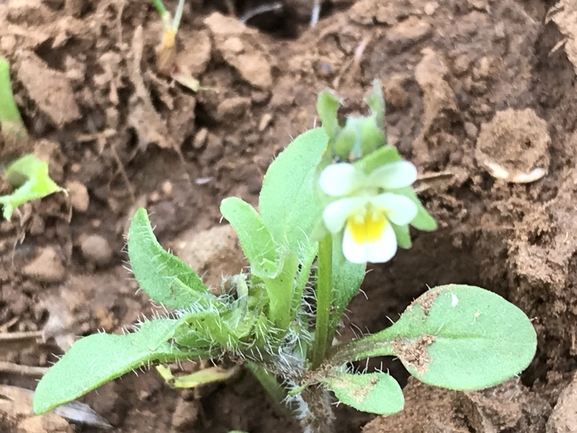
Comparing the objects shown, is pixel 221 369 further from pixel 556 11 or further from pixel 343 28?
pixel 556 11

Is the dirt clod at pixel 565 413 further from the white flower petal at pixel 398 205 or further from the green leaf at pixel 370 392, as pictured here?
the white flower petal at pixel 398 205

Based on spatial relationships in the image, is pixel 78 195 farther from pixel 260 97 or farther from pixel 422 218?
pixel 422 218

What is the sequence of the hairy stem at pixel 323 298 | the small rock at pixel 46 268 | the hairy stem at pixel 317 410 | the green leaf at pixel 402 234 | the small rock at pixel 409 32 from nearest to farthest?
1. the green leaf at pixel 402 234
2. the hairy stem at pixel 323 298
3. the hairy stem at pixel 317 410
4. the small rock at pixel 46 268
5. the small rock at pixel 409 32

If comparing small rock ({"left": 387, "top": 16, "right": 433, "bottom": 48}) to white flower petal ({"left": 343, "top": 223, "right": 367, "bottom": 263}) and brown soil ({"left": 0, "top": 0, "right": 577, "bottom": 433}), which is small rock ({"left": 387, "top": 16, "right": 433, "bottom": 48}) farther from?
white flower petal ({"left": 343, "top": 223, "right": 367, "bottom": 263})

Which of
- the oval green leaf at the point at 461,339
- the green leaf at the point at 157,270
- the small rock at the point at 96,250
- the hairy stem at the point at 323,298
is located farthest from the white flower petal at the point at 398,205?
the small rock at the point at 96,250

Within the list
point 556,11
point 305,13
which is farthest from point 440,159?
point 305,13

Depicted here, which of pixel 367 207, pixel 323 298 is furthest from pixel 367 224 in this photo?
pixel 323 298

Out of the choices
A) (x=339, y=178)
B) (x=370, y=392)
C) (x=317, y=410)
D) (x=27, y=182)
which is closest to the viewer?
(x=339, y=178)
